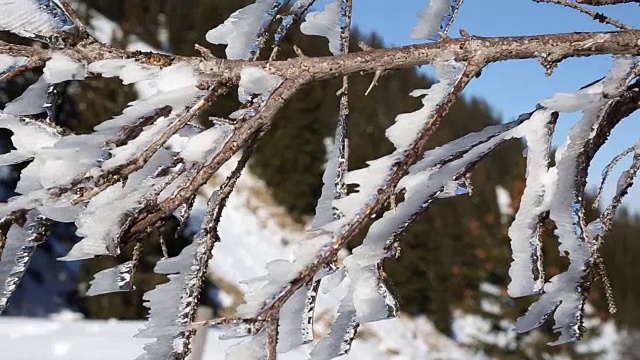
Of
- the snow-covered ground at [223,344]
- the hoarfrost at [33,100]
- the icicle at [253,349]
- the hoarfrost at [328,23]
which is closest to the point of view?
the icicle at [253,349]

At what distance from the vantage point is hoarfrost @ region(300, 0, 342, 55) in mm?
996

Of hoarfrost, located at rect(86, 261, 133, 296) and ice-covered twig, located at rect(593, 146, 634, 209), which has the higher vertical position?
ice-covered twig, located at rect(593, 146, 634, 209)

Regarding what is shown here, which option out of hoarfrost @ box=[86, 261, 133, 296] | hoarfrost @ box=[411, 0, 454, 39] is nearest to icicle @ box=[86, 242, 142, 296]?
hoarfrost @ box=[86, 261, 133, 296]

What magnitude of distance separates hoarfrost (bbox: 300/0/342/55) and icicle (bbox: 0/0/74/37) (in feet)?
1.12

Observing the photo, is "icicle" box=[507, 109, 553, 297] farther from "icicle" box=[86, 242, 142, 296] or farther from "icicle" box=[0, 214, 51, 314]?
"icicle" box=[0, 214, 51, 314]

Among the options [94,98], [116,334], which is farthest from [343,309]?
[94,98]

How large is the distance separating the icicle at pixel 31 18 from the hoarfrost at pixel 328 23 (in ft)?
1.12

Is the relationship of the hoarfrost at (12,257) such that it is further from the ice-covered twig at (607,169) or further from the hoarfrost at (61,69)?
the ice-covered twig at (607,169)

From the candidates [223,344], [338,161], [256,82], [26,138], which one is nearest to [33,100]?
[26,138]

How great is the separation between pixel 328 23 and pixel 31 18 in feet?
1.35

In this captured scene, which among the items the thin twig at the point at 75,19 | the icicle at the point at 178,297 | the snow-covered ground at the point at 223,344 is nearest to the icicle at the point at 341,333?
the icicle at the point at 178,297

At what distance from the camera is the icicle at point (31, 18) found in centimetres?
85

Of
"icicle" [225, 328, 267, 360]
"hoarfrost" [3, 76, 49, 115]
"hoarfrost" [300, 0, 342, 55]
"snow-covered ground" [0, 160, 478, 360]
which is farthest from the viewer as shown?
"snow-covered ground" [0, 160, 478, 360]

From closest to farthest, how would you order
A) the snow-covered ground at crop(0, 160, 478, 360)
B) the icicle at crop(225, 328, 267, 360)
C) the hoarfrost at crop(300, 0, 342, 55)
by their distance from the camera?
the icicle at crop(225, 328, 267, 360) → the hoarfrost at crop(300, 0, 342, 55) → the snow-covered ground at crop(0, 160, 478, 360)
